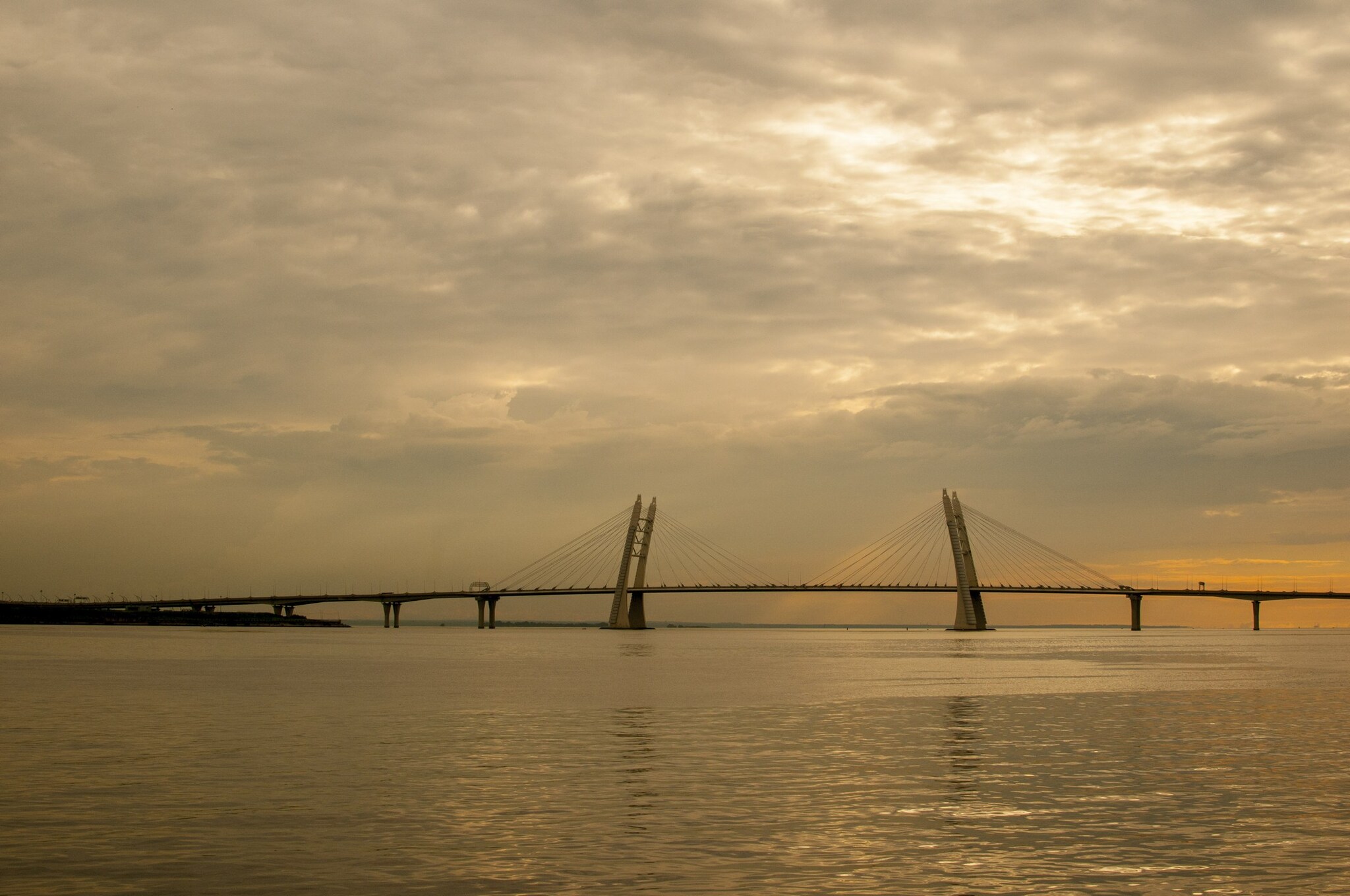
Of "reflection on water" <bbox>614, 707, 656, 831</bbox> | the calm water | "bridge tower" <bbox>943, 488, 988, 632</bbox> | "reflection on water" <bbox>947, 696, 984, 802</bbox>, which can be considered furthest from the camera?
"bridge tower" <bbox>943, 488, 988, 632</bbox>

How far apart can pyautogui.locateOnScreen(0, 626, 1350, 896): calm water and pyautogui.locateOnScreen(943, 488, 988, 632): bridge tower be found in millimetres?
112717

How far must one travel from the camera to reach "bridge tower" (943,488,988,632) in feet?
511

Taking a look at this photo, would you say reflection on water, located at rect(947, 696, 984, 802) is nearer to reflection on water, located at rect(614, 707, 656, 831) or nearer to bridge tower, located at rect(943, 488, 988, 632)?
reflection on water, located at rect(614, 707, 656, 831)

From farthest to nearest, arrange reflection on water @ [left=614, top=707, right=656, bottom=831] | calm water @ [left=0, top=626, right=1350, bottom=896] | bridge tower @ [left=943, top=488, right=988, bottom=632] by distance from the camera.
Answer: bridge tower @ [left=943, top=488, right=988, bottom=632], reflection on water @ [left=614, top=707, right=656, bottom=831], calm water @ [left=0, top=626, right=1350, bottom=896]

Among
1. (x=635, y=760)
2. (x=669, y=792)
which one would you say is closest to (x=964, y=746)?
(x=635, y=760)

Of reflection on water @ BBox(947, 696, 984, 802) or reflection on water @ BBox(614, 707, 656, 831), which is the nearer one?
reflection on water @ BBox(614, 707, 656, 831)

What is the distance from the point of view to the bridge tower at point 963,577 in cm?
15575

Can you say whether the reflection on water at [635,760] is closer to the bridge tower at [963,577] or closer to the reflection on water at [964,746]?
the reflection on water at [964,746]

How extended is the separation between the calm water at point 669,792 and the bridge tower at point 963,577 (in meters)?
113

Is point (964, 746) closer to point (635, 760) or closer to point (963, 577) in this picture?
point (635, 760)

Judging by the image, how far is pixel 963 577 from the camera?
155 metres

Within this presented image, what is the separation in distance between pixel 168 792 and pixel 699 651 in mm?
79155

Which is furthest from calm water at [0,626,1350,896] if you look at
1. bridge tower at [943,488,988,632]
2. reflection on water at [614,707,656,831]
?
bridge tower at [943,488,988,632]

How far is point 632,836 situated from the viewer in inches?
619
